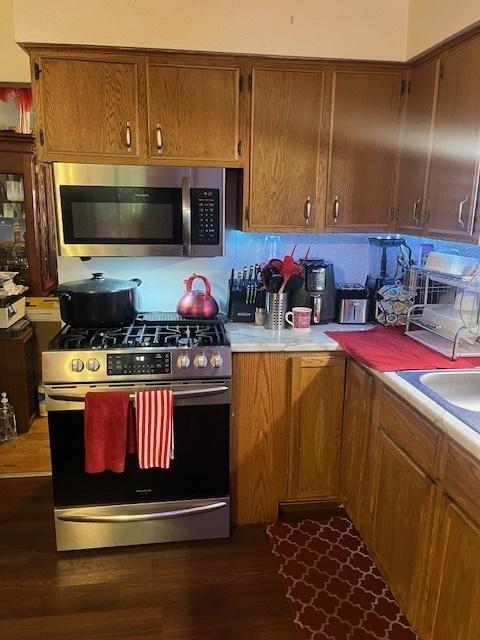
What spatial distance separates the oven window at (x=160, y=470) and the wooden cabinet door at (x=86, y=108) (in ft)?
3.91

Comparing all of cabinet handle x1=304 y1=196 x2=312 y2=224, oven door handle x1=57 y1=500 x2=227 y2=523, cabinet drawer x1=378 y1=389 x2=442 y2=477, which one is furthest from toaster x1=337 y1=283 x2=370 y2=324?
oven door handle x1=57 y1=500 x2=227 y2=523

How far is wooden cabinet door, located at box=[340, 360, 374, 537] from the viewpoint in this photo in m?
2.16

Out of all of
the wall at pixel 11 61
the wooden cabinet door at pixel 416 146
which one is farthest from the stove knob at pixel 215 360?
the wall at pixel 11 61

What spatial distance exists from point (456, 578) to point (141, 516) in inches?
52.6

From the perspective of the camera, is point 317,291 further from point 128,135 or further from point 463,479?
point 463,479

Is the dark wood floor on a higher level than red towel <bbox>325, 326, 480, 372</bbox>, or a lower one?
lower

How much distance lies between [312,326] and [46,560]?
1629mm

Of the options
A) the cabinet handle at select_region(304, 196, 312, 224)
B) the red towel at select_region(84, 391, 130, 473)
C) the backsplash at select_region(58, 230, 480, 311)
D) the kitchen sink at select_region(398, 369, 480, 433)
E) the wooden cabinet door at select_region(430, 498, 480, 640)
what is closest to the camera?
the wooden cabinet door at select_region(430, 498, 480, 640)

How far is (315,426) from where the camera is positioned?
2.40 metres

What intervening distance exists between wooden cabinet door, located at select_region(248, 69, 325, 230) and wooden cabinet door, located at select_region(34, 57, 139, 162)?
1.87ft

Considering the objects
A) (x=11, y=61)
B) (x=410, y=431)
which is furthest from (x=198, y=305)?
(x=11, y=61)

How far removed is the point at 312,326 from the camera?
2605 mm

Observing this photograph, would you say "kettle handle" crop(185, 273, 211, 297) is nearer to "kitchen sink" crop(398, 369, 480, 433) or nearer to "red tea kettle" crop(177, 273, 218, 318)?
"red tea kettle" crop(177, 273, 218, 318)

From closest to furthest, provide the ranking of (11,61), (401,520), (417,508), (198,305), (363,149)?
(417,508)
(401,520)
(363,149)
(198,305)
(11,61)
